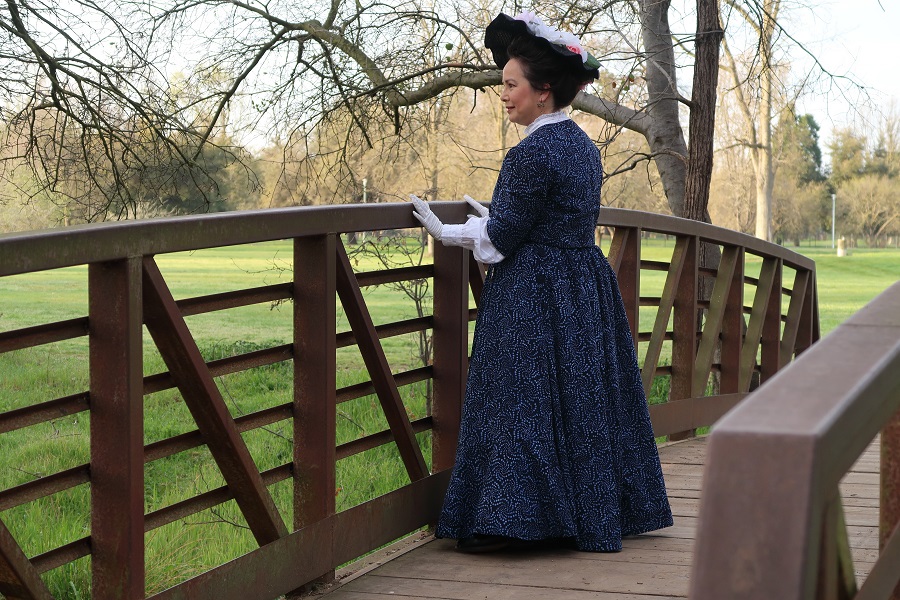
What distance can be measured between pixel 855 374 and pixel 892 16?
8931 millimetres

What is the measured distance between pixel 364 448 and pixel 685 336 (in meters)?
2.59

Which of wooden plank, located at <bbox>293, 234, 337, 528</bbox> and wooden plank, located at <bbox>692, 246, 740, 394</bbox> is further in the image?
wooden plank, located at <bbox>692, 246, 740, 394</bbox>

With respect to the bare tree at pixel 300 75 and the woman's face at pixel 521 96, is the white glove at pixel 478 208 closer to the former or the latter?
the woman's face at pixel 521 96

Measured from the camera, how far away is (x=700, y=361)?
550 centimetres

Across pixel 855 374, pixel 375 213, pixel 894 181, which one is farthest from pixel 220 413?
pixel 894 181

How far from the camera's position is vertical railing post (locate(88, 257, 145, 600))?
2.17m

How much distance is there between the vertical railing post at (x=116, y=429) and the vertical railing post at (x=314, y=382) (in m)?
0.65

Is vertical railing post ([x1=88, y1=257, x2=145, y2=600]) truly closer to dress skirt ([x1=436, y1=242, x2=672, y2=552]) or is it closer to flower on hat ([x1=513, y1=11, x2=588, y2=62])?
dress skirt ([x1=436, y1=242, x2=672, y2=552])

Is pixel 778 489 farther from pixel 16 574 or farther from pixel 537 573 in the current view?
pixel 537 573

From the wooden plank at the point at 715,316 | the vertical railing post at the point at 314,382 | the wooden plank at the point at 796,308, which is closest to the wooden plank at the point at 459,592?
the vertical railing post at the point at 314,382

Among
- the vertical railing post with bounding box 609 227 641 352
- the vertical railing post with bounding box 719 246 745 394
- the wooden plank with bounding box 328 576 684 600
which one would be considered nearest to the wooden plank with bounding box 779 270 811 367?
the vertical railing post with bounding box 719 246 745 394

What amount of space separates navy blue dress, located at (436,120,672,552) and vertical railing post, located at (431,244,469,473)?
13 centimetres

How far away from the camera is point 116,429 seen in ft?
7.25

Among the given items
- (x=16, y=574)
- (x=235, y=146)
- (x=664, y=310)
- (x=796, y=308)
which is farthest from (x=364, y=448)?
(x=235, y=146)
